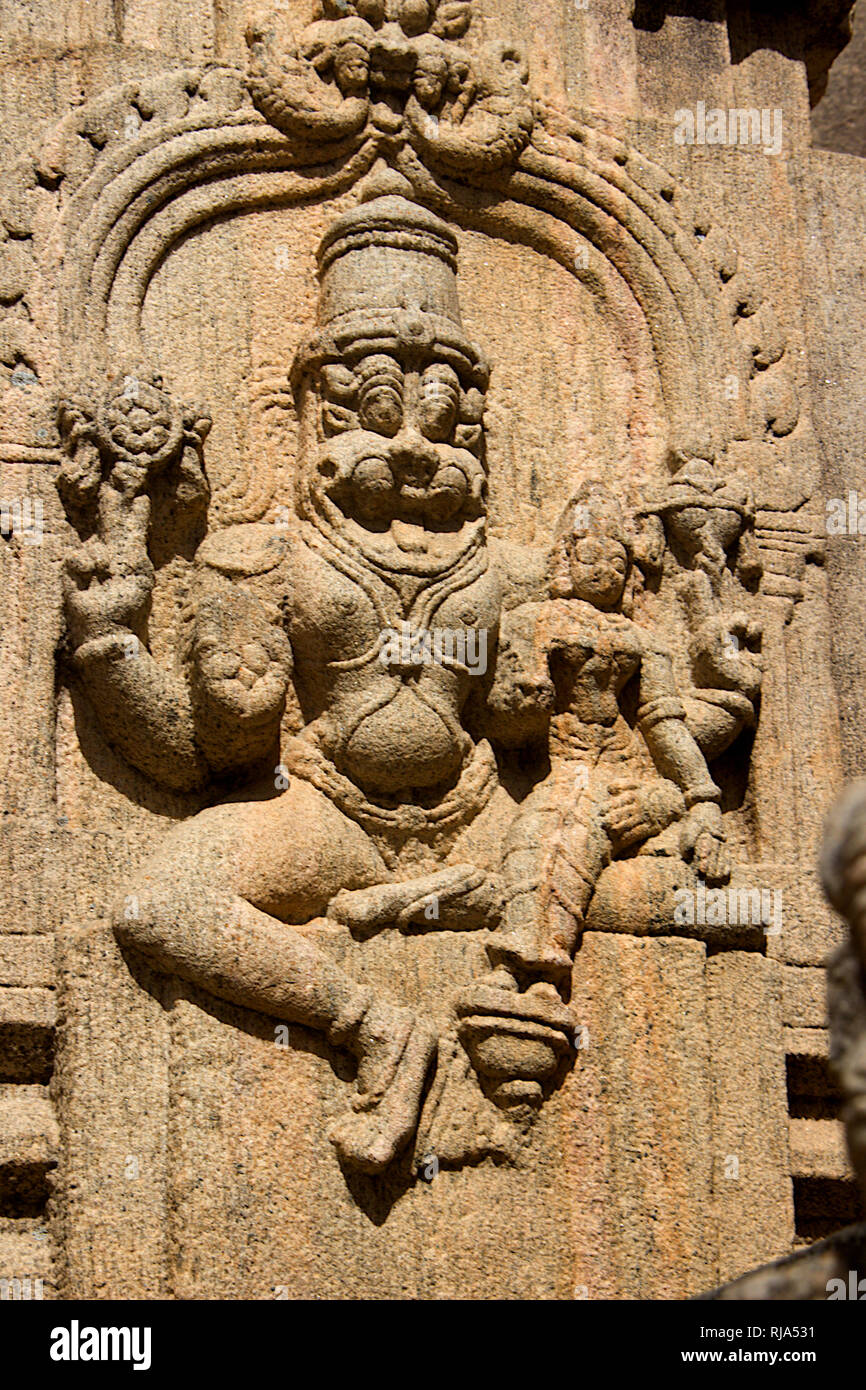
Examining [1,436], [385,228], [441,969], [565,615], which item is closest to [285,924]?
[441,969]

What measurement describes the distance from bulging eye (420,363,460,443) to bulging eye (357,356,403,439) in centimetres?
8

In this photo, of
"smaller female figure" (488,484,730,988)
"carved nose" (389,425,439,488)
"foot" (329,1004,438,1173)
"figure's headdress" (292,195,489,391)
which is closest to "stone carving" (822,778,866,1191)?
"foot" (329,1004,438,1173)

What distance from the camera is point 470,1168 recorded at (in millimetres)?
5289

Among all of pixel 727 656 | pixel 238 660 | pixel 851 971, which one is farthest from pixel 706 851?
pixel 851 971

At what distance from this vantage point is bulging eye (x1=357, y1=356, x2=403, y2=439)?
19.2 feet

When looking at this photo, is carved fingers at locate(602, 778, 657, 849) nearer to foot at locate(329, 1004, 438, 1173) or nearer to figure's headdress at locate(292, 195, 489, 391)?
foot at locate(329, 1004, 438, 1173)

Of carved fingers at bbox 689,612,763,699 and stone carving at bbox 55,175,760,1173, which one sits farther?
carved fingers at bbox 689,612,763,699

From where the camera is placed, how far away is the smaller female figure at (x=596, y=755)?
5582 mm

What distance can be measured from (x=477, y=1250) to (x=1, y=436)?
2851 mm

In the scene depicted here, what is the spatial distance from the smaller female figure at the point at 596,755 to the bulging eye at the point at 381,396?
0.69m

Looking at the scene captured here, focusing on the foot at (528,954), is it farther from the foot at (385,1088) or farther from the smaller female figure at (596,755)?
the foot at (385,1088)

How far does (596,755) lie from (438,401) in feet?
4.07

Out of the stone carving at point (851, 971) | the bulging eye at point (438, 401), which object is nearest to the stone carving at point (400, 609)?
the bulging eye at point (438, 401)

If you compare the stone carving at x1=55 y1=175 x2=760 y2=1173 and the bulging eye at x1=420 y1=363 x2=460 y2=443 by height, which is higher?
the bulging eye at x1=420 y1=363 x2=460 y2=443
